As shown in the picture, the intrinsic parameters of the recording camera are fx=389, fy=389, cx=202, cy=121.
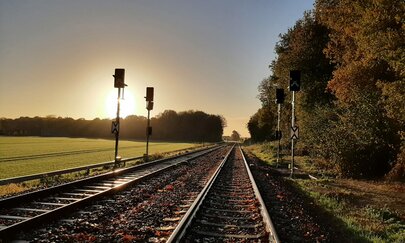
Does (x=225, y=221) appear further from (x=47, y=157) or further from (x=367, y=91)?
(x=47, y=157)

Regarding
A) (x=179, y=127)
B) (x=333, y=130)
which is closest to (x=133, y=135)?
(x=179, y=127)

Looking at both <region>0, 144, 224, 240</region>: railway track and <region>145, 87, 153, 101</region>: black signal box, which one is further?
<region>145, 87, 153, 101</region>: black signal box

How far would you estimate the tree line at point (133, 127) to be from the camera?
152000mm

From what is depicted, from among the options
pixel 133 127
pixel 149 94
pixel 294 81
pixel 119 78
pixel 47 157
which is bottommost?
pixel 47 157

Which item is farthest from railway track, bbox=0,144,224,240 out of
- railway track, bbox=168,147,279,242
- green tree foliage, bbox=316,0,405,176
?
green tree foliage, bbox=316,0,405,176

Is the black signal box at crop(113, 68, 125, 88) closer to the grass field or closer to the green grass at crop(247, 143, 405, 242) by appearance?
the grass field

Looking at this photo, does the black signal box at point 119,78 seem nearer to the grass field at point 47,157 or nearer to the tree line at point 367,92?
the grass field at point 47,157

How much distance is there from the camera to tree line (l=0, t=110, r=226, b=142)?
152m

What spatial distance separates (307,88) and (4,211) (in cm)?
3230

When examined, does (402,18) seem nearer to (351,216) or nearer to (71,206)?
(351,216)

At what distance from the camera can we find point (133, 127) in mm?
173375

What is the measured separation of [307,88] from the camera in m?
37.1

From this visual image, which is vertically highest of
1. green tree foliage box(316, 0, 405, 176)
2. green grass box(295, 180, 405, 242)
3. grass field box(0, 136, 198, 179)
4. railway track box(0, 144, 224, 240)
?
green tree foliage box(316, 0, 405, 176)

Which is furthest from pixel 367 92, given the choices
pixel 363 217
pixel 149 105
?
pixel 149 105
